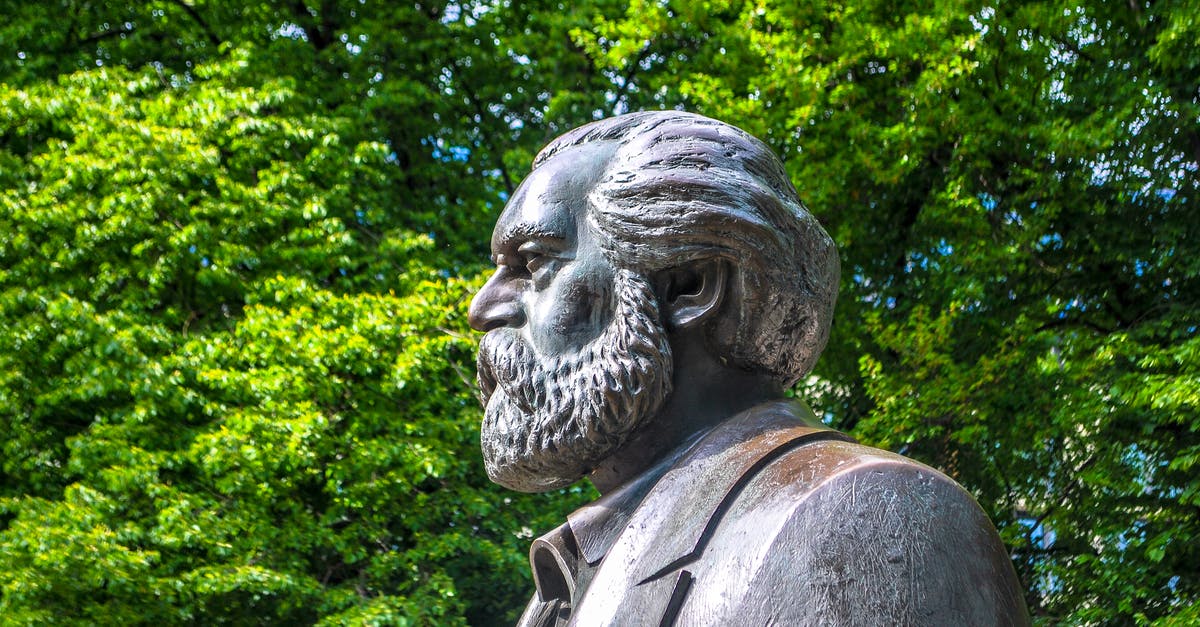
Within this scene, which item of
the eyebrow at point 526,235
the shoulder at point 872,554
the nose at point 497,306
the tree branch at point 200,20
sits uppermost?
the tree branch at point 200,20

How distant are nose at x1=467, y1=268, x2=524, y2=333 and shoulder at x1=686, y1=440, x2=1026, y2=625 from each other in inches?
31.5

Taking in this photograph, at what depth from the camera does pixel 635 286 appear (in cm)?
267

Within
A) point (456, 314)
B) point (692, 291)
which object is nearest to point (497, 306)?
point (692, 291)

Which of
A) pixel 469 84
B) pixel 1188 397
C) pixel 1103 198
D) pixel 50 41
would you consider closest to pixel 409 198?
pixel 469 84

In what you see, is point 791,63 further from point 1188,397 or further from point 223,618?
point 223,618

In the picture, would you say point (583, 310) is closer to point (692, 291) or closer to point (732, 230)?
point (692, 291)

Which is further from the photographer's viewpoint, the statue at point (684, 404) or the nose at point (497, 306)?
the nose at point (497, 306)

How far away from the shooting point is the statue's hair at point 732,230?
263 cm

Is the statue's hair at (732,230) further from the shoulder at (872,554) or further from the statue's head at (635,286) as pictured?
the shoulder at (872,554)

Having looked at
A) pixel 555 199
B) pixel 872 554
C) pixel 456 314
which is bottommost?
pixel 872 554

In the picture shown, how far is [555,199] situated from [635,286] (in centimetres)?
30

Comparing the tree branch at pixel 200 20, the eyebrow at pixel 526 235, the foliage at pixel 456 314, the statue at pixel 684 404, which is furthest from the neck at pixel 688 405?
the tree branch at pixel 200 20

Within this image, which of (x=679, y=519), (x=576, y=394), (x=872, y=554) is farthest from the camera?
(x=576, y=394)

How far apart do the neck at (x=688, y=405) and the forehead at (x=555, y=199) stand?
35 cm
